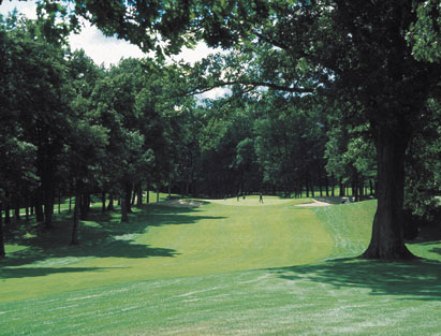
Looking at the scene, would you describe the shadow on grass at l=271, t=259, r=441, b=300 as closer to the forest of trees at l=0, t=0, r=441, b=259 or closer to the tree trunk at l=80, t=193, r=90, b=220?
the forest of trees at l=0, t=0, r=441, b=259

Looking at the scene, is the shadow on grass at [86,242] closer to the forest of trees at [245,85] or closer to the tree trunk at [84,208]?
the forest of trees at [245,85]

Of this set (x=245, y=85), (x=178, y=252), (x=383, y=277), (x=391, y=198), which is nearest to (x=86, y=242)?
(x=178, y=252)

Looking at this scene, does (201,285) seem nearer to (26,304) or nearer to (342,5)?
(26,304)

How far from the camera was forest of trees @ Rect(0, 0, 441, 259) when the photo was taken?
863cm

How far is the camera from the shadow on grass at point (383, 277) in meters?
13.3

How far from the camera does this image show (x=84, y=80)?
47688 mm

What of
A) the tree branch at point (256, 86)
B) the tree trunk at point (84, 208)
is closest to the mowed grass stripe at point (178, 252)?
the tree trunk at point (84, 208)

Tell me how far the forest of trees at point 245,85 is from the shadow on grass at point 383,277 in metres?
2.56

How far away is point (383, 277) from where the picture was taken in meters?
16.8

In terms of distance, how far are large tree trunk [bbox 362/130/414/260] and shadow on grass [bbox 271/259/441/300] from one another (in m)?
1.13

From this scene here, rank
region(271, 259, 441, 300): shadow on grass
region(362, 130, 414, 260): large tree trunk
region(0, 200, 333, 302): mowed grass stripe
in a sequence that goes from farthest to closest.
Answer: region(362, 130, 414, 260): large tree trunk → region(0, 200, 333, 302): mowed grass stripe → region(271, 259, 441, 300): shadow on grass

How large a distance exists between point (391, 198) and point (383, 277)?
6597 mm

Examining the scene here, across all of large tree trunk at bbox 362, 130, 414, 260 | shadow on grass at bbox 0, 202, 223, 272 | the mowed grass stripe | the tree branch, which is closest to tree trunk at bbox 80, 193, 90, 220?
shadow on grass at bbox 0, 202, 223, 272

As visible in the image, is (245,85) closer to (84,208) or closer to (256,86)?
(256,86)
